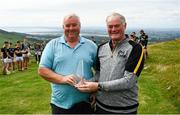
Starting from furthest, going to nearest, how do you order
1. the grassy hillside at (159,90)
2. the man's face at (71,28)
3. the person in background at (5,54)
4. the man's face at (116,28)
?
the person in background at (5,54) → the grassy hillside at (159,90) → the man's face at (71,28) → the man's face at (116,28)

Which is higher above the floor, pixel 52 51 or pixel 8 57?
pixel 52 51

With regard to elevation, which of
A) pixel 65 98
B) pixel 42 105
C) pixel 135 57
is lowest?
pixel 42 105

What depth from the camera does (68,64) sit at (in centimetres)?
550

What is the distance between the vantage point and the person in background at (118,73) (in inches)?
204

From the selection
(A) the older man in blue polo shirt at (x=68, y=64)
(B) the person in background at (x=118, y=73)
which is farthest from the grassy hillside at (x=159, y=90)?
(B) the person in background at (x=118, y=73)

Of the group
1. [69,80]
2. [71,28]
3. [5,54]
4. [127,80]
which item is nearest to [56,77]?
[69,80]

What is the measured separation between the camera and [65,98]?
5609mm

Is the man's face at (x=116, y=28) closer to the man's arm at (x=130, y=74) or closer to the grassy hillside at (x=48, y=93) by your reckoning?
the man's arm at (x=130, y=74)

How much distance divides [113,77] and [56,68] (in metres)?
0.89

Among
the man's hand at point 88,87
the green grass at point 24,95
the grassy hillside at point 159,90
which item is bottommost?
the green grass at point 24,95

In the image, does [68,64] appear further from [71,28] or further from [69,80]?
[71,28]

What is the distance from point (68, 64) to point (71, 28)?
1.71 ft

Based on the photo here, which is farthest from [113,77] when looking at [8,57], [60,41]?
[8,57]

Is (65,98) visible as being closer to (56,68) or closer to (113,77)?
(56,68)
